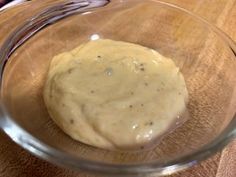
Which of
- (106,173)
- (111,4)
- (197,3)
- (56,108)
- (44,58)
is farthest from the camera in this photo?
(197,3)

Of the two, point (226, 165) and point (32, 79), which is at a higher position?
point (32, 79)

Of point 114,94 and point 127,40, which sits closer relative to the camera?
point 114,94

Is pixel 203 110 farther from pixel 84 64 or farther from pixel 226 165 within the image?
pixel 84 64

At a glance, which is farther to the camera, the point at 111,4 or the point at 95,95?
the point at 111,4

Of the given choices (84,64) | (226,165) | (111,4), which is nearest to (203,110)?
(226,165)
